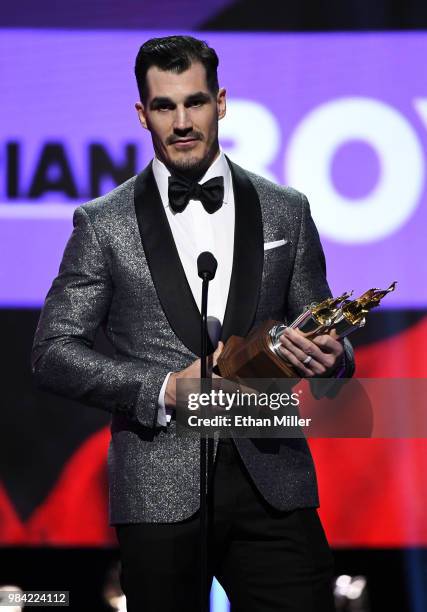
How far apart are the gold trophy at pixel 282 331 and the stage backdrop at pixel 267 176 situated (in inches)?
63.1

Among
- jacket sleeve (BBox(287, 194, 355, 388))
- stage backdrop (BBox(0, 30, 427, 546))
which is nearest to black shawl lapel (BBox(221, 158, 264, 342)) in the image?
jacket sleeve (BBox(287, 194, 355, 388))

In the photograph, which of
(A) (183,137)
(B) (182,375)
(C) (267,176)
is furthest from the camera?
(C) (267,176)

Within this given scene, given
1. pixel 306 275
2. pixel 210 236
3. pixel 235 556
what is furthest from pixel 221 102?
pixel 235 556

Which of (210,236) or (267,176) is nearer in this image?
(210,236)

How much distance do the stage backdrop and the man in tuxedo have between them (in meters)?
1.23

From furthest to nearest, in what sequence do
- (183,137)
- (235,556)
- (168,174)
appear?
(168,174)
(183,137)
(235,556)

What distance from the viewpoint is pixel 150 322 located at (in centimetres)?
198

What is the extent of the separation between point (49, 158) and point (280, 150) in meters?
0.81

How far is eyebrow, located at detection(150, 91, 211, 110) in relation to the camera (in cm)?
203

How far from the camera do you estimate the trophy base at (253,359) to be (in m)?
1.73

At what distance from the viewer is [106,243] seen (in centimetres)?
203

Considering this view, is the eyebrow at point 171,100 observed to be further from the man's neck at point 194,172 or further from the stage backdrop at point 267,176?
the stage backdrop at point 267,176

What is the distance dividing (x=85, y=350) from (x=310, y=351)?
477mm

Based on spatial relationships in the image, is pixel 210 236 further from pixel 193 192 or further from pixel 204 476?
pixel 204 476
